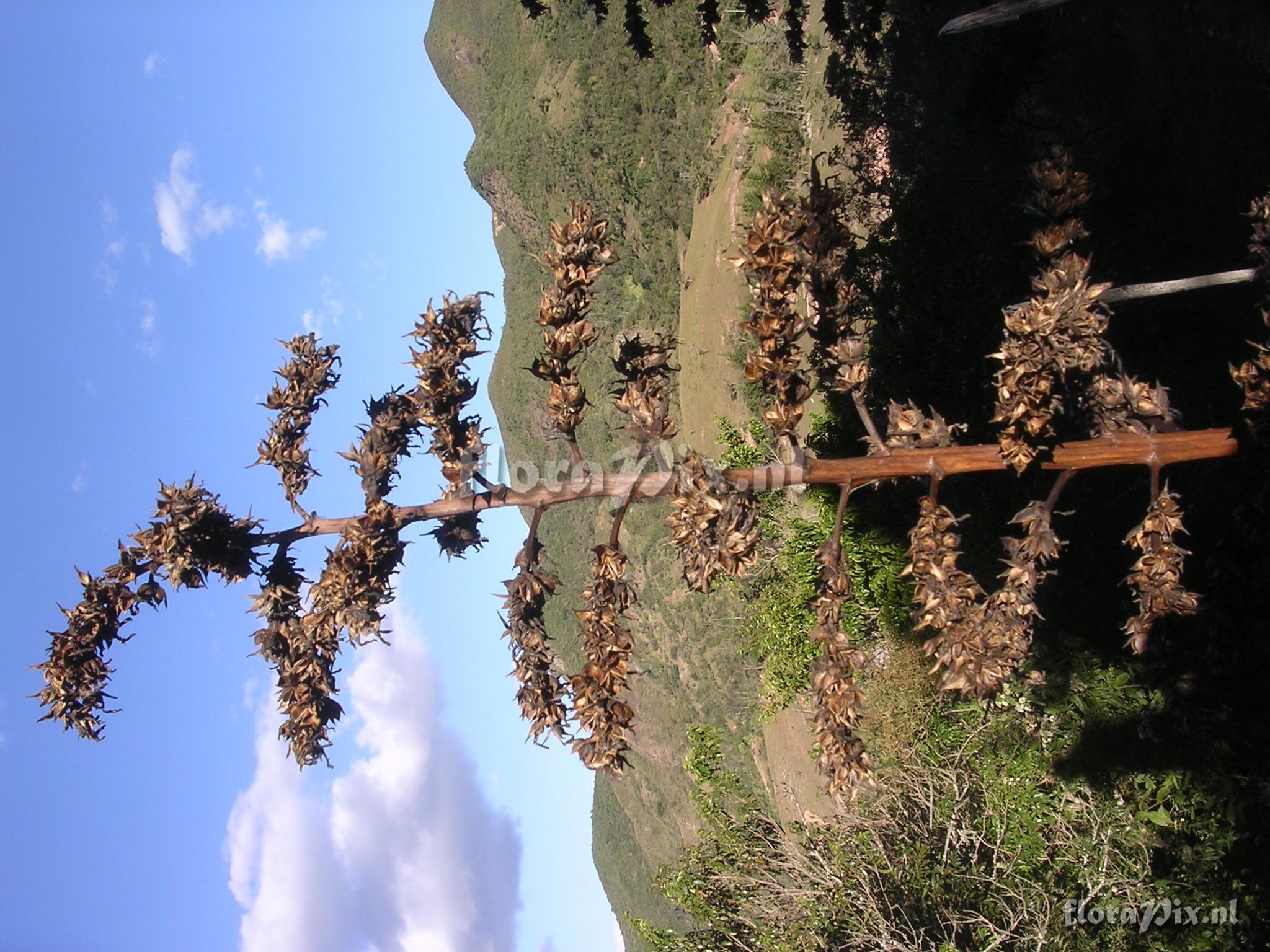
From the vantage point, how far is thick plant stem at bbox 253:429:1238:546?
5.49m

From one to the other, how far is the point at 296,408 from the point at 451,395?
113 cm

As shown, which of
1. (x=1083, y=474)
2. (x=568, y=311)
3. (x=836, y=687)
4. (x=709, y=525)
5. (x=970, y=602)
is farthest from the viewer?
(x=1083, y=474)

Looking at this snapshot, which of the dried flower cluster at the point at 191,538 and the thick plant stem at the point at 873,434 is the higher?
the dried flower cluster at the point at 191,538

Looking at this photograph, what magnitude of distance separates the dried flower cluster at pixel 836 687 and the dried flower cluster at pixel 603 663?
1.22 meters

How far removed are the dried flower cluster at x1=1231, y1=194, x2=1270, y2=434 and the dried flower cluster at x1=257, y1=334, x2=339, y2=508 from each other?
6154 millimetres

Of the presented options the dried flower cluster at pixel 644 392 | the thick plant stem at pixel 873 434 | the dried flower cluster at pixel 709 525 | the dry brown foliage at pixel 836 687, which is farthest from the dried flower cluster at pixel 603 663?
the thick plant stem at pixel 873 434

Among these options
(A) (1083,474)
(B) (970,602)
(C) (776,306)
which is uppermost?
(C) (776,306)

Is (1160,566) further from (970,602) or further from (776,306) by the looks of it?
(776,306)

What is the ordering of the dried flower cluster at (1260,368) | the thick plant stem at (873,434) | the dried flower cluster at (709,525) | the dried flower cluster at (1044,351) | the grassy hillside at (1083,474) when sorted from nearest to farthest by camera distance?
1. the dried flower cluster at (1044,351)
2. the dried flower cluster at (709,525)
3. the thick plant stem at (873,434)
4. the dried flower cluster at (1260,368)
5. the grassy hillside at (1083,474)

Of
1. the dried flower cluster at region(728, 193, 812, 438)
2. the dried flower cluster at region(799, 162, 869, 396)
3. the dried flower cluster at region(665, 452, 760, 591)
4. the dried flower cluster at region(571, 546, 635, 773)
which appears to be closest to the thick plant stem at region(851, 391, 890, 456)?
the dried flower cluster at region(799, 162, 869, 396)

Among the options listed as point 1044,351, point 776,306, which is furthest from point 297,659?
point 1044,351

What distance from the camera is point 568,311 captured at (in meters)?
5.71

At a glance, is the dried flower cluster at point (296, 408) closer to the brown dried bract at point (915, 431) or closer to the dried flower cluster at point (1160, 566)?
the brown dried bract at point (915, 431)

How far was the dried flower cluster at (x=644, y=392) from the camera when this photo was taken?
5574mm
